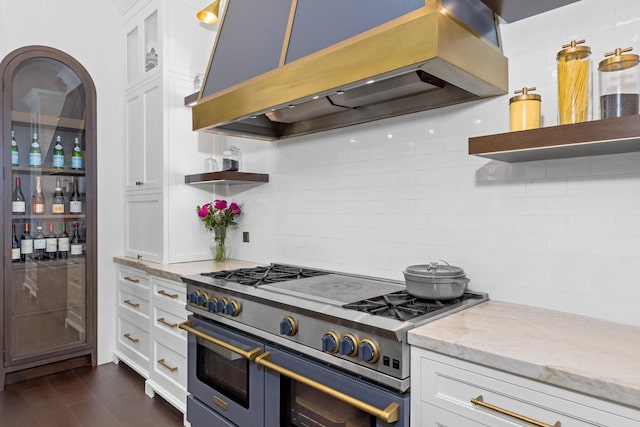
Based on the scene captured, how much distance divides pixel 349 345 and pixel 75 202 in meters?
2.90

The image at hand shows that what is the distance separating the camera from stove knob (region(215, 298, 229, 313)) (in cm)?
198

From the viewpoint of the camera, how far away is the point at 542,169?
1596 millimetres

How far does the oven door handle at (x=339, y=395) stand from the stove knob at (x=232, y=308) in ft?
0.87

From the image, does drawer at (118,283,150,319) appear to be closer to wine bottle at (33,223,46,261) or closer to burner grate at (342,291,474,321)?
wine bottle at (33,223,46,261)

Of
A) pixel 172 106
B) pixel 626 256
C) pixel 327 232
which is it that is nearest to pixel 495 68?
→ pixel 626 256

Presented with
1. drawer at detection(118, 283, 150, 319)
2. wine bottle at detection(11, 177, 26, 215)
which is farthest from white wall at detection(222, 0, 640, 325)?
wine bottle at detection(11, 177, 26, 215)

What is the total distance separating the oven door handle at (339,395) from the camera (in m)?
1.26

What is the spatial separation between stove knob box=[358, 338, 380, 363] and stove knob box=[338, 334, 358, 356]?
0.03m

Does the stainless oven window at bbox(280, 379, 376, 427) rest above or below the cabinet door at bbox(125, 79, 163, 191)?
below

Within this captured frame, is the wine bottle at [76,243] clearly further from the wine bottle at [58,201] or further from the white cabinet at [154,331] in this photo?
the white cabinet at [154,331]

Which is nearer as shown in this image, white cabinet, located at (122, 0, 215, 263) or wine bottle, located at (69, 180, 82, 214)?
white cabinet, located at (122, 0, 215, 263)

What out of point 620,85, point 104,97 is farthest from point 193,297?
point 104,97

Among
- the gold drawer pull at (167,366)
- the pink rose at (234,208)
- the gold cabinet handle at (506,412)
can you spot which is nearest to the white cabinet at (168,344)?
the gold drawer pull at (167,366)

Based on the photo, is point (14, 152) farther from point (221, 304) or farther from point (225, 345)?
point (225, 345)
